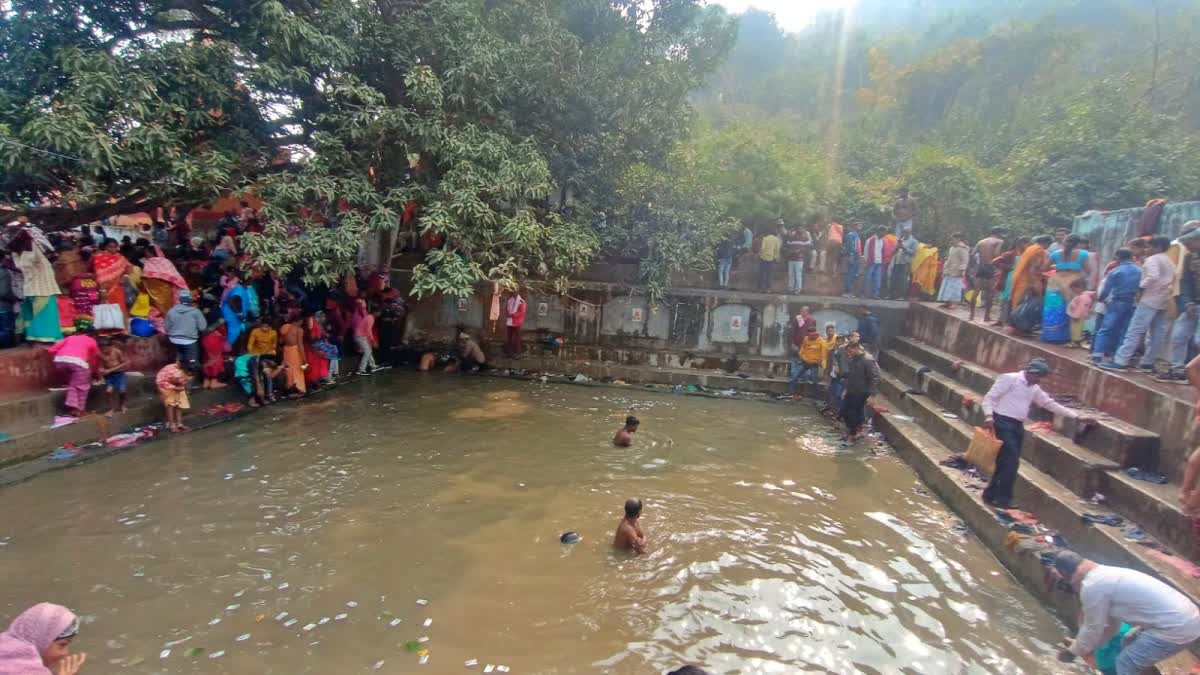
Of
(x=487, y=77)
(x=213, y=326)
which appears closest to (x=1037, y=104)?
(x=487, y=77)

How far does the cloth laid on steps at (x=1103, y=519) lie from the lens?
5842 millimetres

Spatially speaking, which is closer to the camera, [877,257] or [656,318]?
[877,257]

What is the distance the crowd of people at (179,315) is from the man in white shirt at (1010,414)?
31.9ft

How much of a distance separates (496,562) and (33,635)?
3252mm

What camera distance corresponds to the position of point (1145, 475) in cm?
625

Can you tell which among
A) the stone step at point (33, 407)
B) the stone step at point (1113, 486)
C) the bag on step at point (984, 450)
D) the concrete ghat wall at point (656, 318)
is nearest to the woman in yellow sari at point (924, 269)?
the concrete ghat wall at point (656, 318)

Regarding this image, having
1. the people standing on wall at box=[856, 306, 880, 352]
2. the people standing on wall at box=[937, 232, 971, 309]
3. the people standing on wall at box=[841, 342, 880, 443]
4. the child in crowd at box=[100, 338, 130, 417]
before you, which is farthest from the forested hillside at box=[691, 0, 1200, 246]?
the child in crowd at box=[100, 338, 130, 417]

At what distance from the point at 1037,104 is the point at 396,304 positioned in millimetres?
28426

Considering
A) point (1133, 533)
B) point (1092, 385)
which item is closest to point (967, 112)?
point (1092, 385)

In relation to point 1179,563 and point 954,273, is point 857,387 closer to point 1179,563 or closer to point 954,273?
point 1179,563

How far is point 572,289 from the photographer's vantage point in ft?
49.8

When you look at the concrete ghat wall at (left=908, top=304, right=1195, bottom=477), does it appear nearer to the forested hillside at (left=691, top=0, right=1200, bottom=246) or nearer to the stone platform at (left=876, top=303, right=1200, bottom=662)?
the stone platform at (left=876, top=303, right=1200, bottom=662)

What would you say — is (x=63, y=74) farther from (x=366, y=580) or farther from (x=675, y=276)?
(x=675, y=276)

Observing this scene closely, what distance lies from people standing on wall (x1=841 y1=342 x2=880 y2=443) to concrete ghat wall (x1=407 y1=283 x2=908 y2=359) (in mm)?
4243
